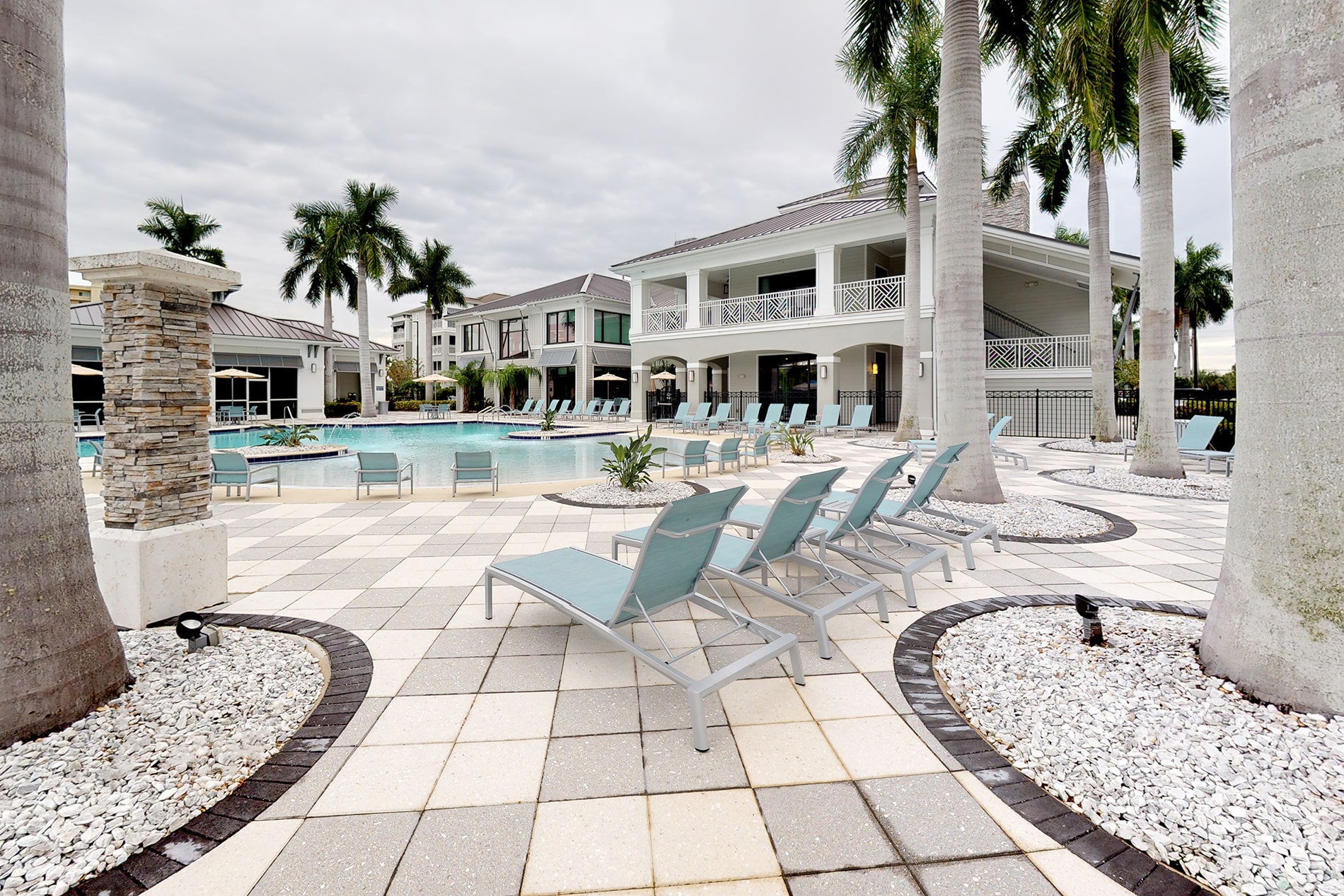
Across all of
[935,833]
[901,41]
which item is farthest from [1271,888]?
[901,41]

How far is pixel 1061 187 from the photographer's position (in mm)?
18234

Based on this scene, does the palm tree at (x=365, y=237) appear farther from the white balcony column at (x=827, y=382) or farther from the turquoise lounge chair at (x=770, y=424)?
the white balcony column at (x=827, y=382)

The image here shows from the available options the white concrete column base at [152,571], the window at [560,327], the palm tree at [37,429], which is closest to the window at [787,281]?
the window at [560,327]

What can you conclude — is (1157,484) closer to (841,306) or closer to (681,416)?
(841,306)

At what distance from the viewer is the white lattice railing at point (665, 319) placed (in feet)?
84.8

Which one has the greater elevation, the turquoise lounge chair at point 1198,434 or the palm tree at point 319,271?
the palm tree at point 319,271

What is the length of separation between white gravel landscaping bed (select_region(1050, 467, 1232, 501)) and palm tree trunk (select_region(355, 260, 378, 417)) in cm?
3022

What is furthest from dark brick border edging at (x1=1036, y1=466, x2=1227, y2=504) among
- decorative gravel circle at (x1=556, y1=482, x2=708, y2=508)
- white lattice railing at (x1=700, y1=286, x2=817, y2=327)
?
white lattice railing at (x1=700, y1=286, x2=817, y2=327)

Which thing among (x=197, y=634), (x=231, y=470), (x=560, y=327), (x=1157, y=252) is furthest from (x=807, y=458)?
(x=560, y=327)

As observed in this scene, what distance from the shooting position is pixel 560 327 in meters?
34.7

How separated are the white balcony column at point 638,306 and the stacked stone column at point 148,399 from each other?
2356 centimetres

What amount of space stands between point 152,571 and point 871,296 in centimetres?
2047

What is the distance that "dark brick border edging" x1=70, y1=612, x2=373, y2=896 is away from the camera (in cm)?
181

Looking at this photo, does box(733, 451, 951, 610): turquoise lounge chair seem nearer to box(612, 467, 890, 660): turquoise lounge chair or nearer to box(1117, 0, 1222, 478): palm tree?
box(612, 467, 890, 660): turquoise lounge chair
